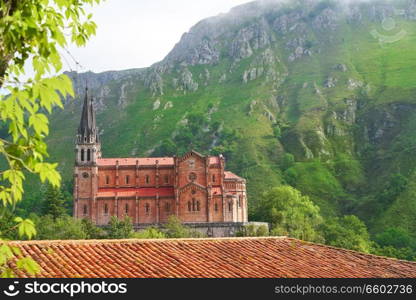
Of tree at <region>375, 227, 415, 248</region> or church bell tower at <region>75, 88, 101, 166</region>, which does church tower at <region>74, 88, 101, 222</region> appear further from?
tree at <region>375, 227, 415, 248</region>

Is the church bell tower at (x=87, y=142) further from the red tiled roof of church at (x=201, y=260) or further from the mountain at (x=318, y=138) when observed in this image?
the red tiled roof of church at (x=201, y=260)

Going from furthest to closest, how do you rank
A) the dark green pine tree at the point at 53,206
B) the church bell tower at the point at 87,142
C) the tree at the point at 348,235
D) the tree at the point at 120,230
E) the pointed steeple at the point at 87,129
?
1. the dark green pine tree at the point at 53,206
2. the pointed steeple at the point at 87,129
3. the church bell tower at the point at 87,142
4. the tree at the point at 348,235
5. the tree at the point at 120,230

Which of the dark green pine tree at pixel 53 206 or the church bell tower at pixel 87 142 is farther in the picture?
the dark green pine tree at pixel 53 206

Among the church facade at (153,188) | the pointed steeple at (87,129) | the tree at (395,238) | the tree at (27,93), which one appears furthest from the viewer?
the pointed steeple at (87,129)

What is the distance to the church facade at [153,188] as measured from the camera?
95.2m

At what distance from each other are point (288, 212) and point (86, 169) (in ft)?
121

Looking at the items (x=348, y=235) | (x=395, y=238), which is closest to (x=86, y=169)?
(x=348, y=235)

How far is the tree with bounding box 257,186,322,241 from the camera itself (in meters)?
89.9

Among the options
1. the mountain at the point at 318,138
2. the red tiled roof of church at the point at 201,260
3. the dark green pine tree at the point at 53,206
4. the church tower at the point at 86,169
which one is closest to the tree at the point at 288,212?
the mountain at the point at 318,138

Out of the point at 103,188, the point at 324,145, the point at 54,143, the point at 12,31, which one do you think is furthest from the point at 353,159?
the point at 12,31

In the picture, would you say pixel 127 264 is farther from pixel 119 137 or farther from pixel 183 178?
pixel 119 137

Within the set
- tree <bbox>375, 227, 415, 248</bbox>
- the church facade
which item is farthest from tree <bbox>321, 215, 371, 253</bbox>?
the church facade

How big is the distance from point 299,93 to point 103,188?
106379 millimetres

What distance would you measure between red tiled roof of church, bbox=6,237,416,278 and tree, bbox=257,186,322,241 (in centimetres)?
6906
